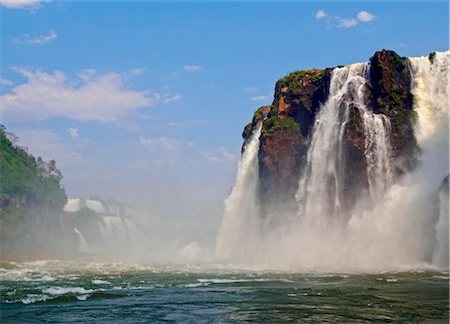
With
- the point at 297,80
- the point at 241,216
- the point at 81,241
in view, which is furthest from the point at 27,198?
the point at 297,80

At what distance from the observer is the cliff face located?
46.1m

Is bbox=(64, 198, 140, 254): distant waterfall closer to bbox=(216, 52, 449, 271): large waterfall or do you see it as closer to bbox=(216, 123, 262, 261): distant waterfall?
bbox=(216, 123, 262, 261): distant waterfall

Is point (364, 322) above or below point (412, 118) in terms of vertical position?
below

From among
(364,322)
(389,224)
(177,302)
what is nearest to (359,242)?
(389,224)

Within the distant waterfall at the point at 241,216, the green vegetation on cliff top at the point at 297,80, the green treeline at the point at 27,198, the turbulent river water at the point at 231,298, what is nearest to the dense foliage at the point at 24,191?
the green treeline at the point at 27,198

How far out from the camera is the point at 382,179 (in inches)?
1772

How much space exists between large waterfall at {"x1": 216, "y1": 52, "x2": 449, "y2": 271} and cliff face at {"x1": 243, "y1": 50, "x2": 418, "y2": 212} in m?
0.46

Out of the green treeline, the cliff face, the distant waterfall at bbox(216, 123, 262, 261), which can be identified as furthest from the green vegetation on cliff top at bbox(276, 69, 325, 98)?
the green treeline

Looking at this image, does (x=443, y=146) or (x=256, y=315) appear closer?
(x=256, y=315)

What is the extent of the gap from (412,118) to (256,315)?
34211 millimetres

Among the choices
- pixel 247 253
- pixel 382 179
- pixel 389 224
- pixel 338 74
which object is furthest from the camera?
pixel 247 253

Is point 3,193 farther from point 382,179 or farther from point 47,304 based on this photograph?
point 47,304

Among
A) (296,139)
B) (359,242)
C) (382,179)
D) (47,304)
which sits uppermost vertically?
(296,139)

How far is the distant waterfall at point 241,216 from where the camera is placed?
191ft
